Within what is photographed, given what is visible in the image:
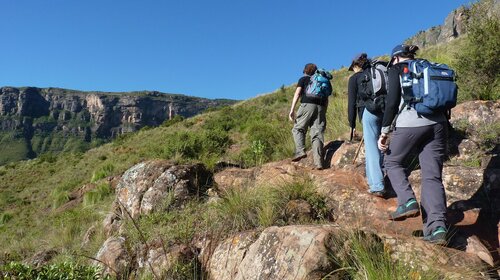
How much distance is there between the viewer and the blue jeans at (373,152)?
488cm

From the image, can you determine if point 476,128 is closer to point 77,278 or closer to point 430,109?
point 430,109

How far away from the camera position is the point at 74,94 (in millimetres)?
166625

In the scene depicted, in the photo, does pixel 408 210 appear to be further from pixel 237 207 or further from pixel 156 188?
pixel 156 188

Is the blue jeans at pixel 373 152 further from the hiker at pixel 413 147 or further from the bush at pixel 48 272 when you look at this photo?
the bush at pixel 48 272

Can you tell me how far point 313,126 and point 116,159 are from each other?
1543 cm

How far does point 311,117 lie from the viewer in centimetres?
689

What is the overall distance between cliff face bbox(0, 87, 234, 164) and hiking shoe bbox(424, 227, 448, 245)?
155309mm

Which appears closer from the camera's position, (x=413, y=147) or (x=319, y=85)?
(x=413, y=147)

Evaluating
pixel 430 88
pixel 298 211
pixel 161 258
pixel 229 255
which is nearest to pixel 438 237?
pixel 430 88

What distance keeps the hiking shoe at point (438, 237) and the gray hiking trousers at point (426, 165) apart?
0.14 feet

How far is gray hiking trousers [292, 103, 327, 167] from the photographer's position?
21.6 feet

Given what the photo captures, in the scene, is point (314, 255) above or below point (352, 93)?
below

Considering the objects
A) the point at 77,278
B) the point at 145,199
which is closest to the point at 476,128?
the point at 145,199

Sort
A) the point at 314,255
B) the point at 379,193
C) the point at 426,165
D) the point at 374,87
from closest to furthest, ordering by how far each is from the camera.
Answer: the point at 314,255 → the point at 426,165 → the point at 374,87 → the point at 379,193
